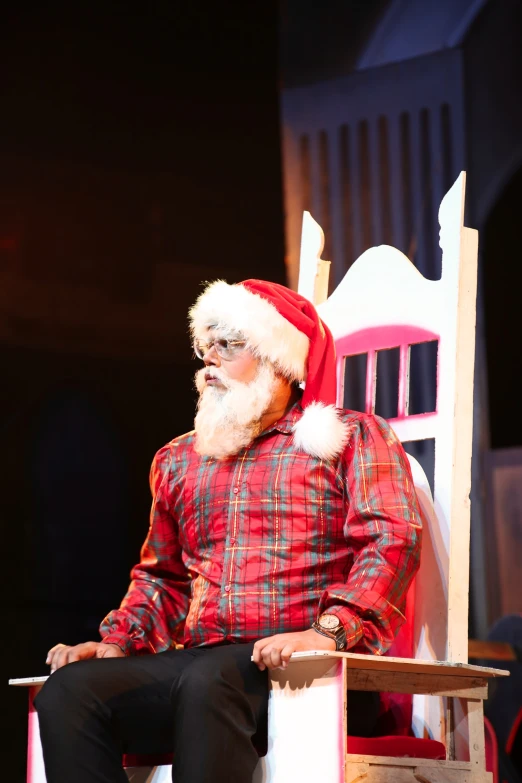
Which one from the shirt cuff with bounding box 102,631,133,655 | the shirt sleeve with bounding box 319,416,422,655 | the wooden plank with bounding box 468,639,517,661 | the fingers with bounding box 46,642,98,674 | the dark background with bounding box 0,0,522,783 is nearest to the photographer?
the shirt sleeve with bounding box 319,416,422,655

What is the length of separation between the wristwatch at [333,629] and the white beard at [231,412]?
0.49m

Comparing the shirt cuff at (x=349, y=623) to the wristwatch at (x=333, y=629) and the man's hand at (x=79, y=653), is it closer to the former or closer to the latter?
the wristwatch at (x=333, y=629)

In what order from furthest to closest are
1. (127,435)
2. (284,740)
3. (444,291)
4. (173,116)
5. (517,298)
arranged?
1. (173,116)
2. (127,435)
3. (517,298)
4. (444,291)
5. (284,740)

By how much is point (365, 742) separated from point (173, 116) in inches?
94.8

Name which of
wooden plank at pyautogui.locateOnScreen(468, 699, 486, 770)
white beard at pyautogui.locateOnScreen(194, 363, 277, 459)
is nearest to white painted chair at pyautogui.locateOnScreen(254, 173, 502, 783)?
wooden plank at pyautogui.locateOnScreen(468, 699, 486, 770)

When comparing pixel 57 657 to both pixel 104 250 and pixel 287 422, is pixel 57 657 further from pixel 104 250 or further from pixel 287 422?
pixel 104 250

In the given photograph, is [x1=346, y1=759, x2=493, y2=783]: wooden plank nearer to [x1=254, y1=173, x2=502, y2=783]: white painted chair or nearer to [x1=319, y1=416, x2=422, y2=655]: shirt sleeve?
[x1=254, y1=173, x2=502, y2=783]: white painted chair

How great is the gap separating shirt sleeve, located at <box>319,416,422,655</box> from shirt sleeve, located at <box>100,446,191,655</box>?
0.43m

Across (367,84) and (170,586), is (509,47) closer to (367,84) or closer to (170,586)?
(367,84)

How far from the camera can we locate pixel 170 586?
2127 mm

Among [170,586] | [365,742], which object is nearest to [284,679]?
[365,742]

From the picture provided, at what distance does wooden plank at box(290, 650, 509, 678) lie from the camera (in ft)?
4.89

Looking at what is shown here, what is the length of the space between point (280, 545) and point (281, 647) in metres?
0.35

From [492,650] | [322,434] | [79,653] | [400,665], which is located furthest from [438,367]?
[492,650]
